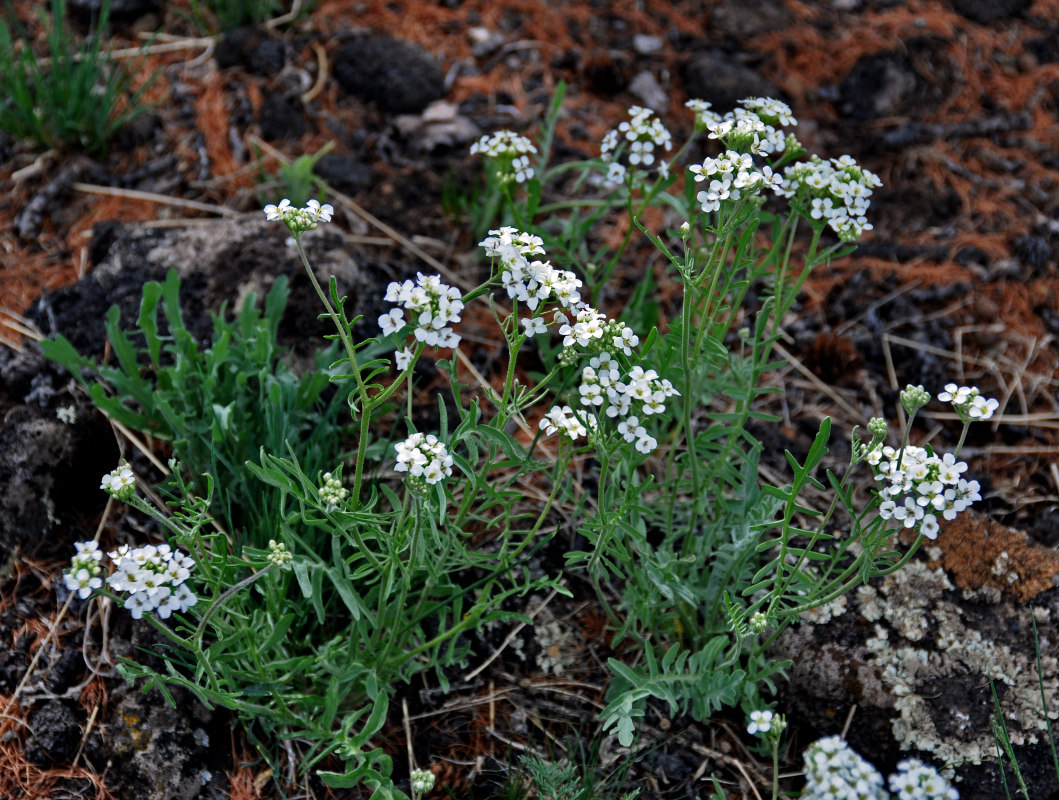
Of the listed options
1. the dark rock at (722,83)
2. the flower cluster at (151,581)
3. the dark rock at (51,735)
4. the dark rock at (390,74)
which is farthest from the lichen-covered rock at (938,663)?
the dark rock at (390,74)

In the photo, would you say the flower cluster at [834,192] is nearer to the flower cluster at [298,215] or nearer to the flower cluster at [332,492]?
the flower cluster at [298,215]

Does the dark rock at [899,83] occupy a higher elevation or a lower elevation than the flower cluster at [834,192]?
lower

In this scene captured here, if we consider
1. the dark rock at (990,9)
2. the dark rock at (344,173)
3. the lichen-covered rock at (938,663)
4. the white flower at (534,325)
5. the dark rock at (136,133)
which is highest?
the white flower at (534,325)

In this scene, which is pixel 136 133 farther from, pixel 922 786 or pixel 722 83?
pixel 922 786

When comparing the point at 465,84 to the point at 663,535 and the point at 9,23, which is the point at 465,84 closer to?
the point at 9,23

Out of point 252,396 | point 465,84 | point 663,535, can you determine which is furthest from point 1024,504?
point 465,84

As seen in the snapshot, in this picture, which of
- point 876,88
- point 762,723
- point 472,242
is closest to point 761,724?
point 762,723
